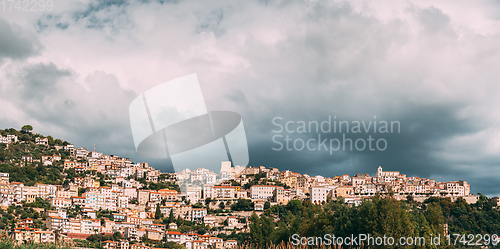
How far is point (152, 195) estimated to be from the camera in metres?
59.7

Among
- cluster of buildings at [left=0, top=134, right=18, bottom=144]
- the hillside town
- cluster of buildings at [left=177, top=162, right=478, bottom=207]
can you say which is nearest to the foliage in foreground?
the hillside town

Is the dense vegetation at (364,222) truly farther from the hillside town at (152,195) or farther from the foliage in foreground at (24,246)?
the hillside town at (152,195)

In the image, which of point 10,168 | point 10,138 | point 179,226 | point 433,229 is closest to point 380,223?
point 433,229

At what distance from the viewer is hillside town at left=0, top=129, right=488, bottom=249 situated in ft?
140

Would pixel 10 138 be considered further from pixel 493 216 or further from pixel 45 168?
pixel 493 216

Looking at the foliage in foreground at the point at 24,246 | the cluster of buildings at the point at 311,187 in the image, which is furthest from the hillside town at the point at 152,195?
the foliage in foreground at the point at 24,246

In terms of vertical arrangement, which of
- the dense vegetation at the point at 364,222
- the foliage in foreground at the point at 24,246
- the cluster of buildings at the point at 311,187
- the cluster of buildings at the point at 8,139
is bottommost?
the foliage in foreground at the point at 24,246

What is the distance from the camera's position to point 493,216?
4422 cm

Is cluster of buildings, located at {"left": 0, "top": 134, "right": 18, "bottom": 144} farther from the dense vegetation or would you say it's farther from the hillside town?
the dense vegetation

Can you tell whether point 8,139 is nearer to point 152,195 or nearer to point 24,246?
point 152,195

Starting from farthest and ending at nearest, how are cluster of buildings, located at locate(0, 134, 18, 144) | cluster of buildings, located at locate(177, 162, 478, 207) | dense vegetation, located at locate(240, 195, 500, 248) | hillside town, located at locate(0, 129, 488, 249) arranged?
cluster of buildings, located at locate(0, 134, 18, 144), cluster of buildings, located at locate(177, 162, 478, 207), hillside town, located at locate(0, 129, 488, 249), dense vegetation, located at locate(240, 195, 500, 248)

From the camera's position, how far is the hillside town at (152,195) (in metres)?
42.7

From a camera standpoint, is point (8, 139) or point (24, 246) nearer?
point (24, 246)

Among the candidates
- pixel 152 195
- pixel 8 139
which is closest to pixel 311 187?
pixel 152 195
